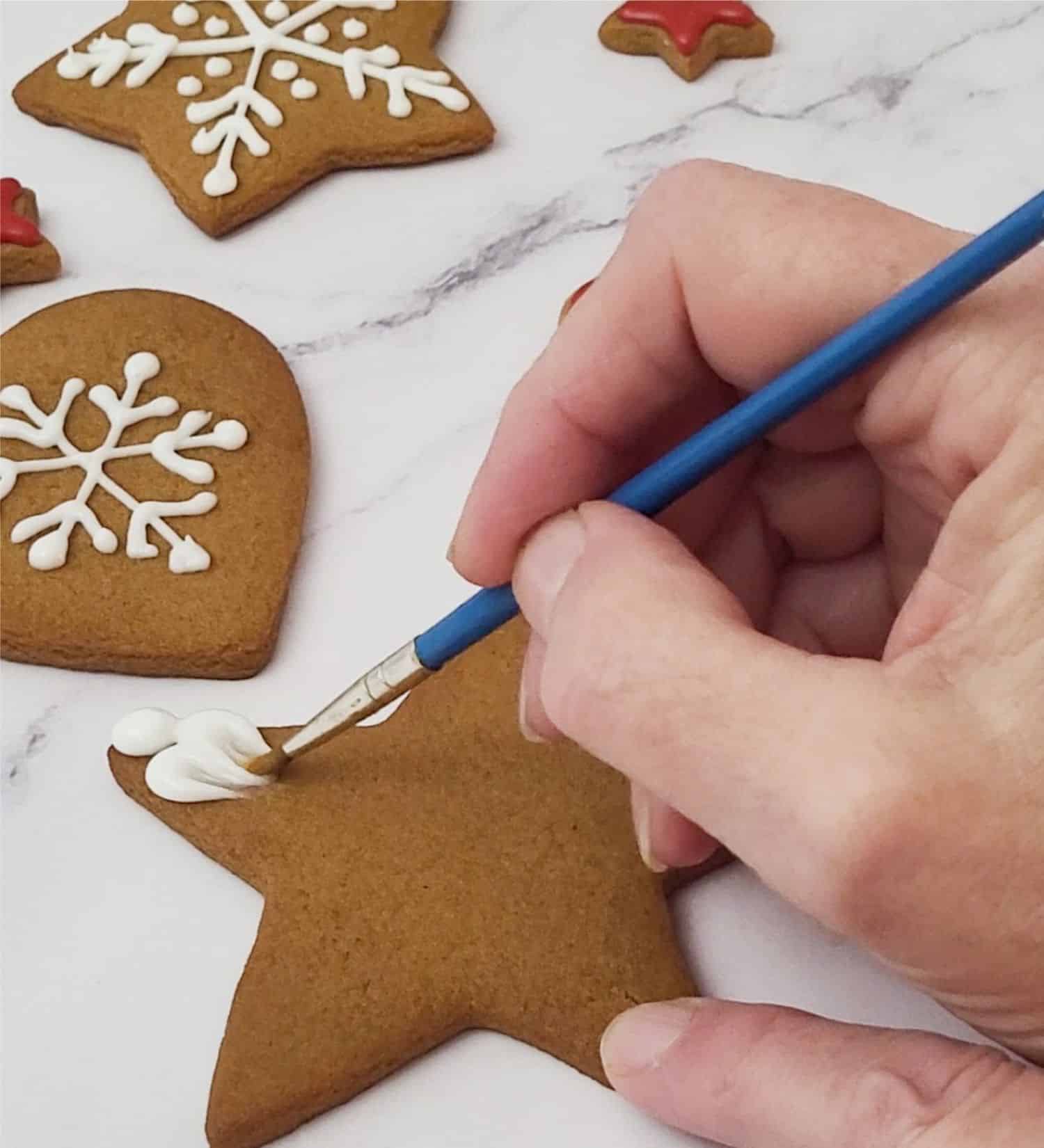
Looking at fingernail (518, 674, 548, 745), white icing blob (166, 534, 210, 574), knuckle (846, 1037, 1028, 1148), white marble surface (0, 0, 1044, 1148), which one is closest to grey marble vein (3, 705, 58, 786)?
white marble surface (0, 0, 1044, 1148)

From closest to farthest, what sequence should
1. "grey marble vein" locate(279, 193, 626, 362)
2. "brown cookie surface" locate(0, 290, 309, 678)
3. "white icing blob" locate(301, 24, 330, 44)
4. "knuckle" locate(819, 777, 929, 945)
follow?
"knuckle" locate(819, 777, 929, 945)
"brown cookie surface" locate(0, 290, 309, 678)
"grey marble vein" locate(279, 193, 626, 362)
"white icing blob" locate(301, 24, 330, 44)

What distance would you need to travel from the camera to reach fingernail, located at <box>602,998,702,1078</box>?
70 centimetres

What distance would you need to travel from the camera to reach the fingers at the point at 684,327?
0.65 meters

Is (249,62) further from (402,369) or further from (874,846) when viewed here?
(874,846)

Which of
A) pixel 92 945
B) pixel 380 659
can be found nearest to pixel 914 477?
pixel 380 659

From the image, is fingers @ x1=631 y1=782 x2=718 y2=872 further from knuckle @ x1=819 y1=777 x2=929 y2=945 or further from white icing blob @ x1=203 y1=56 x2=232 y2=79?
white icing blob @ x1=203 y1=56 x2=232 y2=79

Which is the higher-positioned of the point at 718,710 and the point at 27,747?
the point at 718,710

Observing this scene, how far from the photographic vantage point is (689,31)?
1140 mm

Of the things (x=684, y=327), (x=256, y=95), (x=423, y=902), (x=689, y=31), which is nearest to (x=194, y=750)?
(x=423, y=902)

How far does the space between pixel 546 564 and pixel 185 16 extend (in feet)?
2.28

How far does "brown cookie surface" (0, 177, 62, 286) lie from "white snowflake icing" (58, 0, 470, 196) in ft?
0.42

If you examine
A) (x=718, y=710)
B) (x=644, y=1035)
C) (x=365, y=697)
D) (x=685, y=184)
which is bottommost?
(x=644, y=1035)

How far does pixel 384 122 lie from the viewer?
1.10 meters

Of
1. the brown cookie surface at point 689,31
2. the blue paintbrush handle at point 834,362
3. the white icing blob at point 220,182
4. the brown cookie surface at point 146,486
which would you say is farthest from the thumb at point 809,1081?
the brown cookie surface at point 689,31
